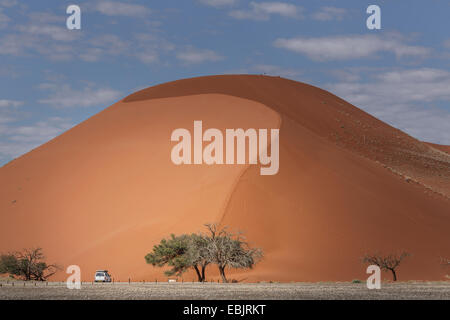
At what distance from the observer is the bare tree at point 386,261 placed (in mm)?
48500

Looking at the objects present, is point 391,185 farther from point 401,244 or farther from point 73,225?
point 73,225

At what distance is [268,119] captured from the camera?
222 ft

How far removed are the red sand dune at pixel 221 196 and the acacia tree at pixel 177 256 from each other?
132 cm

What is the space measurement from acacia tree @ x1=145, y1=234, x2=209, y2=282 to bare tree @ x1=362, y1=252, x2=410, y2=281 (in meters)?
12.7

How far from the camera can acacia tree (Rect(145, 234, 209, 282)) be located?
149 feet

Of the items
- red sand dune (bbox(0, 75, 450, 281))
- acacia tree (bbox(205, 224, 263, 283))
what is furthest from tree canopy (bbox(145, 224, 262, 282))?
A: red sand dune (bbox(0, 75, 450, 281))

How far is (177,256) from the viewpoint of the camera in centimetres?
4775
